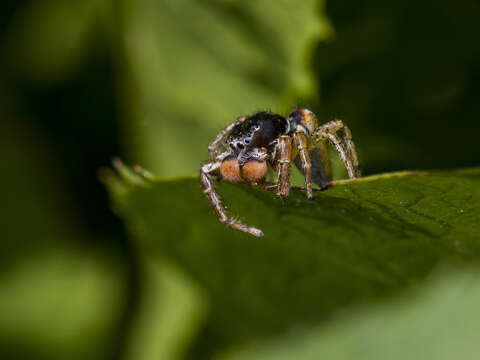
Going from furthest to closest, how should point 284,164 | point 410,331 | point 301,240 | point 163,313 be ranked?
point 163,313 → point 284,164 → point 301,240 → point 410,331

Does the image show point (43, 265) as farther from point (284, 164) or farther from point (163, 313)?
point (284, 164)

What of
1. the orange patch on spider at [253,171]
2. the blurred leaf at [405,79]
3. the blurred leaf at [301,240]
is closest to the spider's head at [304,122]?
the blurred leaf at [405,79]

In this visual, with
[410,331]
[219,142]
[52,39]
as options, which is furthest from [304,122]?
[52,39]

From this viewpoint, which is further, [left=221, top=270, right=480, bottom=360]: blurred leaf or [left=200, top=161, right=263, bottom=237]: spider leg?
[left=200, top=161, right=263, bottom=237]: spider leg

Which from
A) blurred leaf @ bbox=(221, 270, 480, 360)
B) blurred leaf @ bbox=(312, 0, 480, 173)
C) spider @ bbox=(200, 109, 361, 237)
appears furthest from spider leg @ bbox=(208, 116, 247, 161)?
blurred leaf @ bbox=(221, 270, 480, 360)

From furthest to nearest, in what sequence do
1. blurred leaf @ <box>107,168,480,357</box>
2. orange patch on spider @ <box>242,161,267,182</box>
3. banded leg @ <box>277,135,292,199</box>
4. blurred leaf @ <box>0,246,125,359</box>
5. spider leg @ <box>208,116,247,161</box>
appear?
blurred leaf @ <box>0,246,125,359</box> < spider leg @ <box>208,116,247,161</box> < orange patch on spider @ <box>242,161,267,182</box> < banded leg @ <box>277,135,292,199</box> < blurred leaf @ <box>107,168,480,357</box>

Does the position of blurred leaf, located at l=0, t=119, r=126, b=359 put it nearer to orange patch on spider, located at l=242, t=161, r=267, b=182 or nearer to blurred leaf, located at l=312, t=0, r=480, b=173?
orange patch on spider, located at l=242, t=161, r=267, b=182

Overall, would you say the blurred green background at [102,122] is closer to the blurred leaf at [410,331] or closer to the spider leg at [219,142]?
the spider leg at [219,142]

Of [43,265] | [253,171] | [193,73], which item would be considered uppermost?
[193,73]
